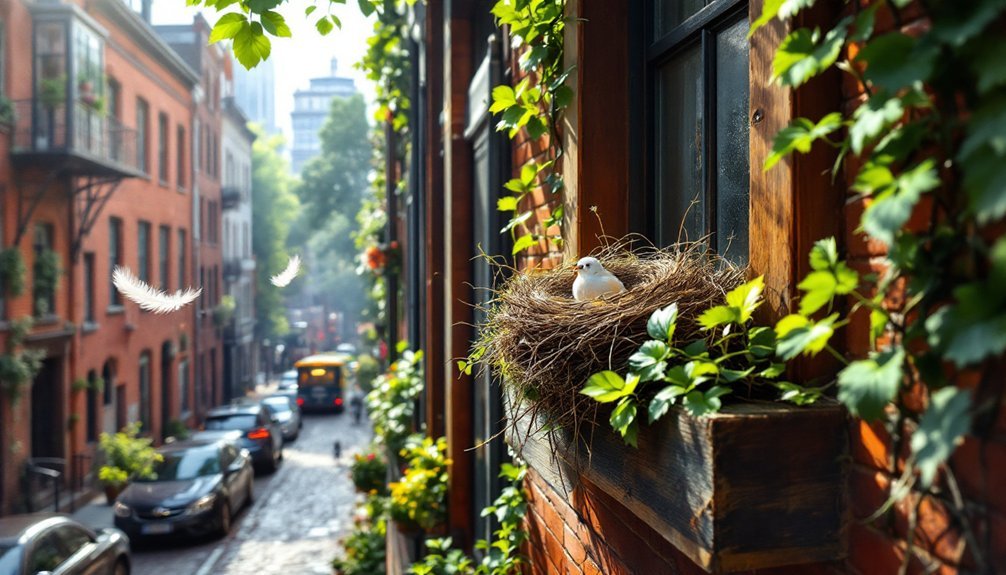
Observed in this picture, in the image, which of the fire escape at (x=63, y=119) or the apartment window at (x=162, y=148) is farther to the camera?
the apartment window at (x=162, y=148)

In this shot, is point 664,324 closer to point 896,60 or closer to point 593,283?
point 593,283

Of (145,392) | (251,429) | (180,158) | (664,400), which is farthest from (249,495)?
(664,400)

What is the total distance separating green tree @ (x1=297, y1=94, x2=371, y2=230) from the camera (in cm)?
3866

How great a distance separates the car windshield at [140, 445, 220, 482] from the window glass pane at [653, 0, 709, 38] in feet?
44.3

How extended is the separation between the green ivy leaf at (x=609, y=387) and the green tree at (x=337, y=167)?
3702 centimetres

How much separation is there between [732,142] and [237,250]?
31838 mm

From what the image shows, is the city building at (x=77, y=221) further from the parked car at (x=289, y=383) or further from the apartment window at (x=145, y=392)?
the parked car at (x=289, y=383)

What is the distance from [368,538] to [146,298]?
696 cm

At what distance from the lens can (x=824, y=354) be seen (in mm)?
1470

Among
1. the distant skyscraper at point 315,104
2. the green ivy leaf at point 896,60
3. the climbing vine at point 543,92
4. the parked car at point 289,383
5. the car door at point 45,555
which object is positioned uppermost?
the distant skyscraper at point 315,104

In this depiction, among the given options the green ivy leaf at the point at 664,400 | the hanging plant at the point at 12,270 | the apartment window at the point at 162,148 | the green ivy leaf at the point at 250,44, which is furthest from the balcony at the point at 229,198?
the green ivy leaf at the point at 664,400

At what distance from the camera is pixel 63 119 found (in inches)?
647

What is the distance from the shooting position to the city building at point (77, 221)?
1523 centimetres

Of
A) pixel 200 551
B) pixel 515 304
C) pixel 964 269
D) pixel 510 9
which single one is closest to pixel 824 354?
pixel 964 269
